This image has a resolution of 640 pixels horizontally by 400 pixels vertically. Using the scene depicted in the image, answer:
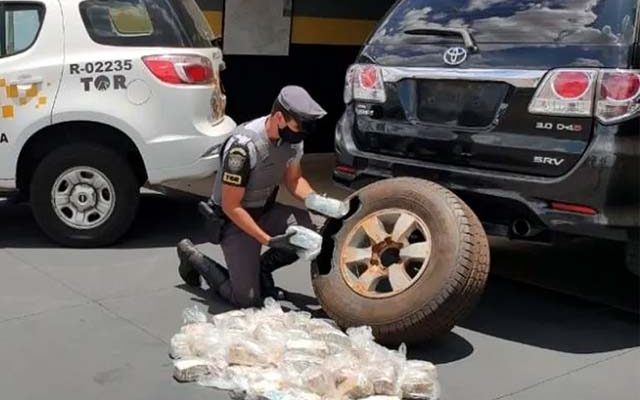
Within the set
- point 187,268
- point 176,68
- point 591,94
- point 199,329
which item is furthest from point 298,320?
point 176,68

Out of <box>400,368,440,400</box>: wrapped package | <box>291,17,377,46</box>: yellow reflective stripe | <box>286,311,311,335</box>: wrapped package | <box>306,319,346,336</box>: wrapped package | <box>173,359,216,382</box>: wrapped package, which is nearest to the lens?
<box>400,368,440,400</box>: wrapped package

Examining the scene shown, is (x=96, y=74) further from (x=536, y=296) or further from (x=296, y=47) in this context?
(x=296, y=47)

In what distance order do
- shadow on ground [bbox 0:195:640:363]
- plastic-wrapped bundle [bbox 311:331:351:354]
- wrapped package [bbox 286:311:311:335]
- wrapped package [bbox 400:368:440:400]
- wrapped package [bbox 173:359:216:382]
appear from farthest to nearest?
1. shadow on ground [bbox 0:195:640:363]
2. wrapped package [bbox 286:311:311:335]
3. plastic-wrapped bundle [bbox 311:331:351:354]
4. wrapped package [bbox 173:359:216:382]
5. wrapped package [bbox 400:368:440:400]

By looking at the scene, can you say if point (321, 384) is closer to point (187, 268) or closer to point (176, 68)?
point (187, 268)

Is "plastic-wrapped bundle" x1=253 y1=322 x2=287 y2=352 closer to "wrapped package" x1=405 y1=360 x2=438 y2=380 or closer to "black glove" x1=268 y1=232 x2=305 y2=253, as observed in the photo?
"black glove" x1=268 y1=232 x2=305 y2=253

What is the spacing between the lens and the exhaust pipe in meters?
4.42

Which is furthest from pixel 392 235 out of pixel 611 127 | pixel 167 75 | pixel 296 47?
pixel 296 47

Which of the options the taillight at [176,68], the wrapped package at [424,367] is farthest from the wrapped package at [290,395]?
the taillight at [176,68]

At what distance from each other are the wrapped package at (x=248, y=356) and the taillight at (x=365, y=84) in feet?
5.49

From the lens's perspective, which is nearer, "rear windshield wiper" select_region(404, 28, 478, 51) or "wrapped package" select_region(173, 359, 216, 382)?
"wrapped package" select_region(173, 359, 216, 382)

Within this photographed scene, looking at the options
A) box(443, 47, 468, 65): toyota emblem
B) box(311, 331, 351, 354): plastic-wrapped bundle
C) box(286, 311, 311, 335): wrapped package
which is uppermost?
box(443, 47, 468, 65): toyota emblem

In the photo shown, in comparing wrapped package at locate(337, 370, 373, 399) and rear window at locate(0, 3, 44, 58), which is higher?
rear window at locate(0, 3, 44, 58)

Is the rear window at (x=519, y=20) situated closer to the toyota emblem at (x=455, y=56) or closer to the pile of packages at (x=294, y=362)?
A: the toyota emblem at (x=455, y=56)

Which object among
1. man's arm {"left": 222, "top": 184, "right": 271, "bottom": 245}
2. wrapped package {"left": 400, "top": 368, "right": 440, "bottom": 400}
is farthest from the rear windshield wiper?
wrapped package {"left": 400, "top": 368, "right": 440, "bottom": 400}
